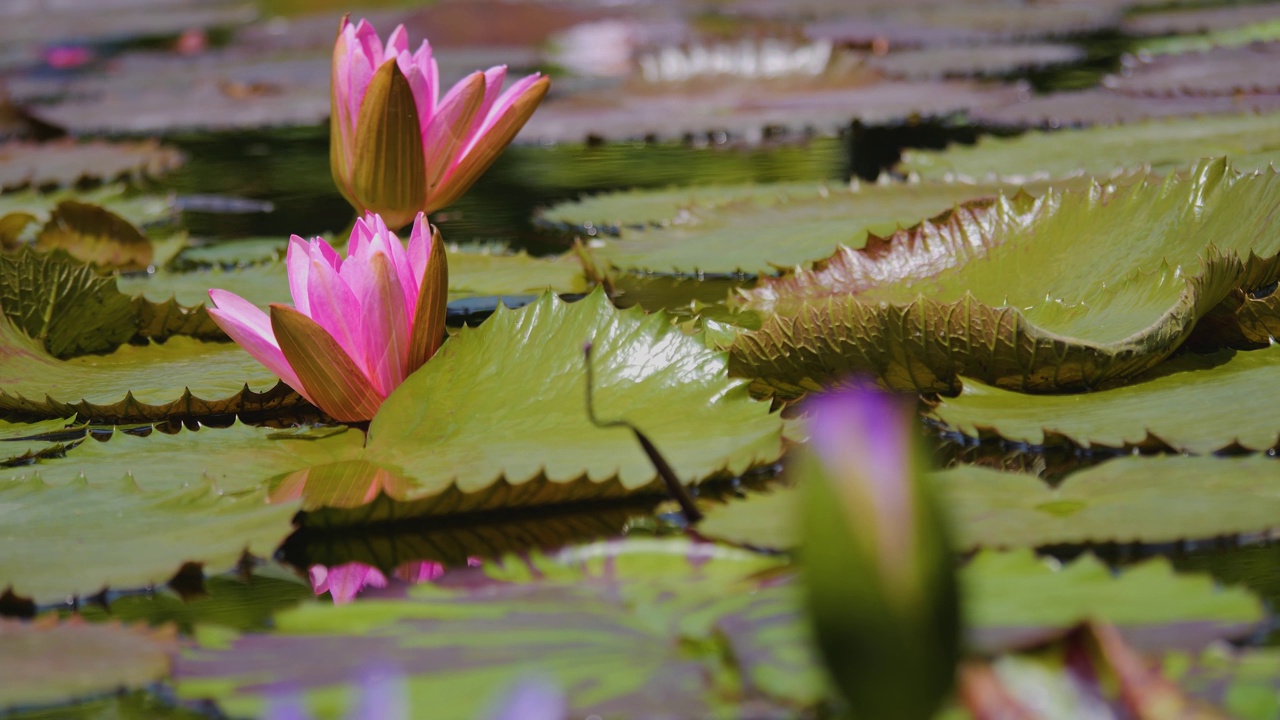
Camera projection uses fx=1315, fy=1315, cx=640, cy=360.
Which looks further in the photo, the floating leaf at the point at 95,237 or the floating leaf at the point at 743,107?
the floating leaf at the point at 743,107

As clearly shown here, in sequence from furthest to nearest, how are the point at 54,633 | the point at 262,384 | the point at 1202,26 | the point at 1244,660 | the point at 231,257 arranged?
1. the point at 1202,26
2. the point at 231,257
3. the point at 262,384
4. the point at 54,633
5. the point at 1244,660

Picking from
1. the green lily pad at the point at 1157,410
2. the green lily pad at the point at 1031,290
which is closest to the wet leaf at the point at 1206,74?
the green lily pad at the point at 1031,290

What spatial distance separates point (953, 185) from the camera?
1.65m

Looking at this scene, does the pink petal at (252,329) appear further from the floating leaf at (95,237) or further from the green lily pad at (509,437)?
the floating leaf at (95,237)

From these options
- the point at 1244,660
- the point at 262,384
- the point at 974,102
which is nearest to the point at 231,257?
the point at 262,384

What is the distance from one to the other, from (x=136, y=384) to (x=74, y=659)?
21.6 inches

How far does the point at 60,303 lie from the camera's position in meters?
1.24

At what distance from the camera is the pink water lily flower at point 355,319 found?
0.95 metres

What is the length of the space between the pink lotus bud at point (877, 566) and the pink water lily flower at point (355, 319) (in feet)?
2.07

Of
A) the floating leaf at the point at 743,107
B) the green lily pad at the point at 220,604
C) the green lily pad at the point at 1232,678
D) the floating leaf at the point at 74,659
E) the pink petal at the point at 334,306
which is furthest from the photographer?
the floating leaf at the point at 743,107

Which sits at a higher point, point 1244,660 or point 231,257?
point 1244,660

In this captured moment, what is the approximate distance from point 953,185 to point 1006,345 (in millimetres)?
767

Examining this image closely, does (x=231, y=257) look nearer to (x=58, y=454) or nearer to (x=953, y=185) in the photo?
(x=58, y=454)

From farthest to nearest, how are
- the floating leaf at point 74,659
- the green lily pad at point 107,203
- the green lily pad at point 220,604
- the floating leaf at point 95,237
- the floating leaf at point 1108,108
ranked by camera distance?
the floating leaf at point 1108,108 < the green lily pad at point 107,203 < the floating leaf at point 95,237 < the green lily pad at point 220,604 < the floating leaf at point 74,659
